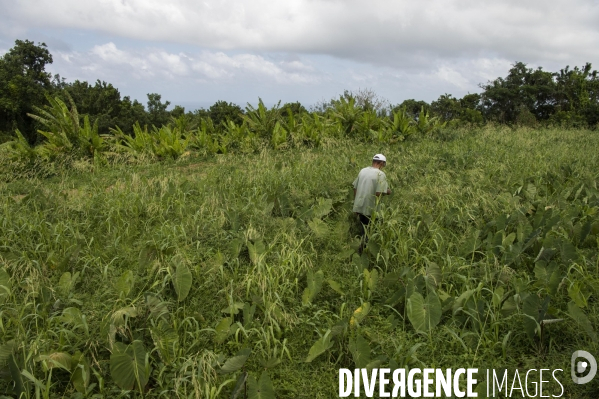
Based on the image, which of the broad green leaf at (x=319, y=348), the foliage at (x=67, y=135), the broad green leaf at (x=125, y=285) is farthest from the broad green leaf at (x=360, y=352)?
the foliage at (x=67, y=135)

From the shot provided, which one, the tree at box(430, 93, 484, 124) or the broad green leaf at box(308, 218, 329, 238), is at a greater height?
the tree at box(430, 93, 484, 124)

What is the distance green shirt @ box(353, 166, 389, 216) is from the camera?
4.75 meters

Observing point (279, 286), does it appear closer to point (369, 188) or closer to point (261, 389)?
point (261, 389)

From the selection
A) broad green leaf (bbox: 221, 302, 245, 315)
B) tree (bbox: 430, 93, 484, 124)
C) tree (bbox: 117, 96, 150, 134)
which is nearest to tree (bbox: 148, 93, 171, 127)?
tree (bbox: 117, 96, 150, 134)

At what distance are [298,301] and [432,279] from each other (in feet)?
3.59

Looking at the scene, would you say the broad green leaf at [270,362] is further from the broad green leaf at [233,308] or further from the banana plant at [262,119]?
the banana plant at [262,119]

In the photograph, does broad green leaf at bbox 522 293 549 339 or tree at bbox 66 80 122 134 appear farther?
tree at bbox 66 80 122 134

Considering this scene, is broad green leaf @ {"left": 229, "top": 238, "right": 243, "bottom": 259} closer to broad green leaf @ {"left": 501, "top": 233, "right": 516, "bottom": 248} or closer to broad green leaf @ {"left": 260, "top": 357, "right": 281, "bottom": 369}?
broad green leaf @ {"left": 260, "top": 357, "right": 281, "bottom": 369}

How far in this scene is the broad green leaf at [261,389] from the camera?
240 centimetres

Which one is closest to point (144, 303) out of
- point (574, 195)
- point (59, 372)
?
point (59, 372)

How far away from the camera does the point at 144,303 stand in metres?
3.13

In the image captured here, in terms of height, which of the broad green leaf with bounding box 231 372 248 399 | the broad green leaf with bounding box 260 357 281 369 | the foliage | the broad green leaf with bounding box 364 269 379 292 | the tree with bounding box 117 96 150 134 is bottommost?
the broad green leaf with bounding box 231 372 248 399

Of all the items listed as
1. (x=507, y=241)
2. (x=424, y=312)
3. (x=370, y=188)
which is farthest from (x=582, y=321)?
(x=370, y=188)

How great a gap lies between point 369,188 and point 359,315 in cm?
196
